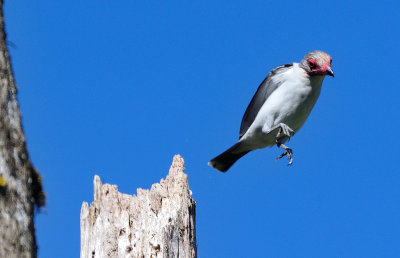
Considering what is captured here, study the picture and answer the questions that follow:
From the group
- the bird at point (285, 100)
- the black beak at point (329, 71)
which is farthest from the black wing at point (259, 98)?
the black beak at point (329, 71)

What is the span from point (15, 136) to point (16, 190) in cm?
26

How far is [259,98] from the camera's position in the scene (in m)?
10.9

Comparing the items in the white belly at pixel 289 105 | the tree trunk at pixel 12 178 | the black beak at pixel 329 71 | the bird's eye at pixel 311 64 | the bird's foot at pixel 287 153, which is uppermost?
the bird's eye at pixel 311 64

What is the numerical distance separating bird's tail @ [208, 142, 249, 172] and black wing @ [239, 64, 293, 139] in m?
0.41

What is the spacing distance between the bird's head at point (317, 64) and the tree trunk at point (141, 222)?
383cm

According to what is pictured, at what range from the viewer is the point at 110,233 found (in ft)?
22.2

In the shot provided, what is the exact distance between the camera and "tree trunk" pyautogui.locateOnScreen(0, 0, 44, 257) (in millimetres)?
2713

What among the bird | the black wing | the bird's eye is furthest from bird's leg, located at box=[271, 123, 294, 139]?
the bird's eye

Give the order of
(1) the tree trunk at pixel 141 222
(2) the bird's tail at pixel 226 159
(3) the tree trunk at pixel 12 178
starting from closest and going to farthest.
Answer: (3) the tree trunk at pixel 12 178
(1) the tree trunk at pixel 141 222
(2) the bird's tail at pixel 226 159

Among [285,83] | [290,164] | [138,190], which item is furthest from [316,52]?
[138,190]

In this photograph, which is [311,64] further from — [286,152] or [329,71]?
[286,152]

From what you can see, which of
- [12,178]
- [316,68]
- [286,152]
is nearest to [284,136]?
[286,152]

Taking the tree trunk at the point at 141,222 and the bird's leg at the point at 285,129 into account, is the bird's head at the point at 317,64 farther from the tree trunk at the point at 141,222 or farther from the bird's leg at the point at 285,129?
the tree trunk at the point at 141,222

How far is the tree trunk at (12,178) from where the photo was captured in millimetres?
2713
